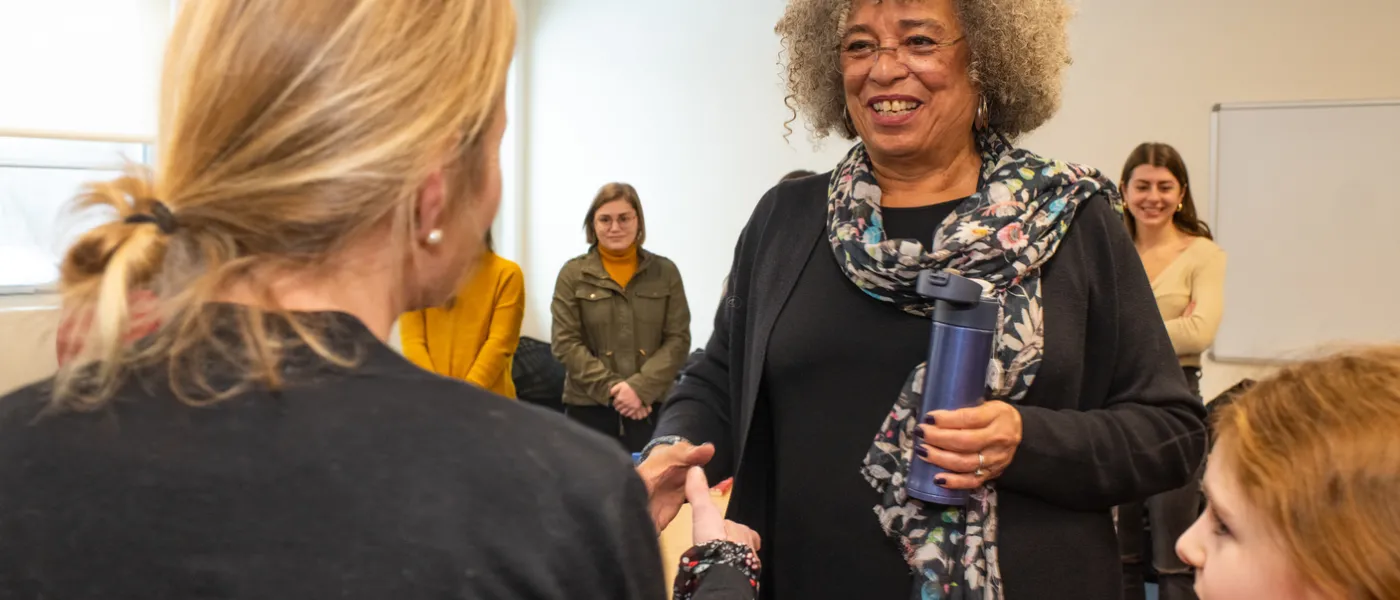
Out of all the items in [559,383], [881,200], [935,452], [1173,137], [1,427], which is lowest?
[559,383]

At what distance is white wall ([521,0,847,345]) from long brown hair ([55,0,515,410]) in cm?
461

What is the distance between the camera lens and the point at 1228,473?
0.96 metres

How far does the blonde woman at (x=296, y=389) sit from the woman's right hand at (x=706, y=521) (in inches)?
16.3

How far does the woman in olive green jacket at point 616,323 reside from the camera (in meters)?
4.07

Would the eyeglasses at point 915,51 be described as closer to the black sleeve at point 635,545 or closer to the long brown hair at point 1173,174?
the black sleeve at point 635,545

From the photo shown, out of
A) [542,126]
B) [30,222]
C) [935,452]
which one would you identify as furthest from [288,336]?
[542,126]

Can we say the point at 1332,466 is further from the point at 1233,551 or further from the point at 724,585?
the point at 724,585

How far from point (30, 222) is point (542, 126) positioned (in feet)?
9.23

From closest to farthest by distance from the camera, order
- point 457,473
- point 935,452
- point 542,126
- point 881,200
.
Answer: point 457,473 → point 935,452 → point 881,200 → point 542,126

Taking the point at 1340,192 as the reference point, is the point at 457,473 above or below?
below

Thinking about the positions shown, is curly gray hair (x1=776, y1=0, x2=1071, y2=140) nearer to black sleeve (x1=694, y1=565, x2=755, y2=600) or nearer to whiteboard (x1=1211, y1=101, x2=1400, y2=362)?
black sleeve (x1=694, y1=565, x2=755, y2=600)

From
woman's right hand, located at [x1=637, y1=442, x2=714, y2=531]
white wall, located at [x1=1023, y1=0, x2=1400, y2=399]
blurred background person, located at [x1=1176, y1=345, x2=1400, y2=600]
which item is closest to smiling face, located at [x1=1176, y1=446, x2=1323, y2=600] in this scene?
blurred background person, located at [x1=1176, y1=345, x2=1400, y2=600]

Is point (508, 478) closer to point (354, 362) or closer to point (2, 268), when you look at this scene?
point (354, 362)

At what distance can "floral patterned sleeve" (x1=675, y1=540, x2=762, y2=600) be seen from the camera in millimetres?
1006
